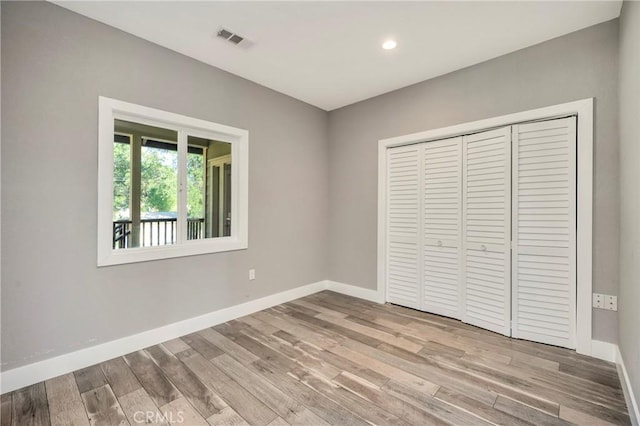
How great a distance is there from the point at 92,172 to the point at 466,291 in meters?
3.56

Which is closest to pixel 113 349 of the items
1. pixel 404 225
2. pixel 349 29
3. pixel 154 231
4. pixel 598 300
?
pixel 154 231

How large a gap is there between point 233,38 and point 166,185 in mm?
1463

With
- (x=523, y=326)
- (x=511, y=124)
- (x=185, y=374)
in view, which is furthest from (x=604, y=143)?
(x=185, y=374)

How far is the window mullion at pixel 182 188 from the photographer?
283 cm

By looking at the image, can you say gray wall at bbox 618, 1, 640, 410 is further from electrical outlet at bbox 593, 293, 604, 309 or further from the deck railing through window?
the deck railing through window

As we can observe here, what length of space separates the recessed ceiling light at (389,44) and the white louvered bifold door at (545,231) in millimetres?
1350

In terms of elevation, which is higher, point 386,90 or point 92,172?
point 386,90

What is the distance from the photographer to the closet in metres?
2.47

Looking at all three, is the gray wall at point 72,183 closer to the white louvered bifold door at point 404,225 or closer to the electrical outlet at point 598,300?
the white louvered bifold door at point 404,225

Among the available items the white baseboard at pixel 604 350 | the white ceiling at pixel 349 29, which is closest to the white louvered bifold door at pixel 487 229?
the white baseboard at pixel 604 350

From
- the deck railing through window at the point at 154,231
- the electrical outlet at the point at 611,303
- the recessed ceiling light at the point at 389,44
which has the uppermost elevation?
the recessed ceiling light at the point at 389,44

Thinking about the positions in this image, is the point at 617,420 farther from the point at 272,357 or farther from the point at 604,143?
the point at 272,357

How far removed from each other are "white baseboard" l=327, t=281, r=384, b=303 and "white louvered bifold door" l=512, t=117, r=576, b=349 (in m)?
1.51

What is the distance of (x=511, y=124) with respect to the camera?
8.91ft
